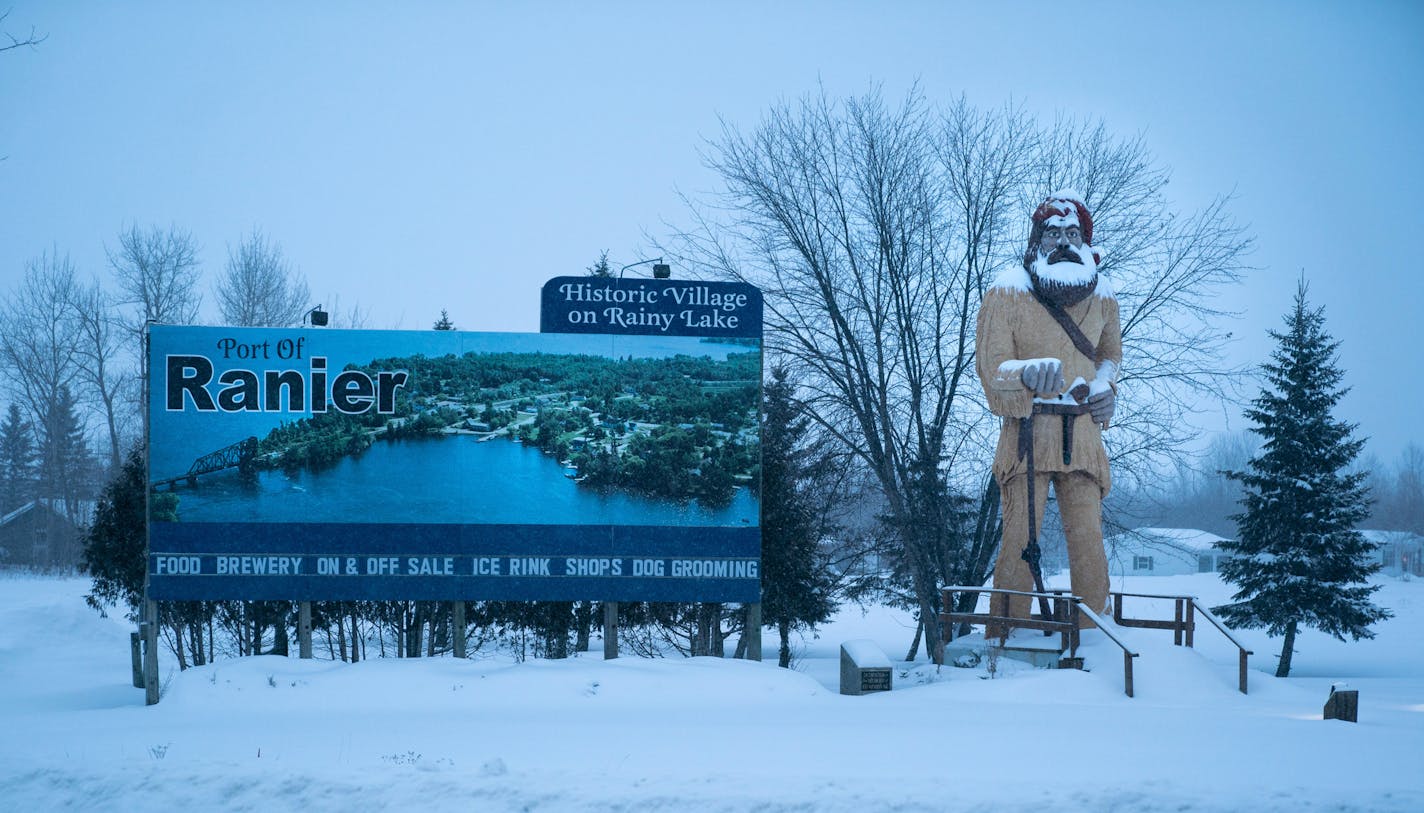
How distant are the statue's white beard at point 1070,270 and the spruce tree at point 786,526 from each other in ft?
17.2

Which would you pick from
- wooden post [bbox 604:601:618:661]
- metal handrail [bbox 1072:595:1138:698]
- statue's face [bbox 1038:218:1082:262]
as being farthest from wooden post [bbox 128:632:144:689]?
statue's face [bbox 1038:218:1082:262]

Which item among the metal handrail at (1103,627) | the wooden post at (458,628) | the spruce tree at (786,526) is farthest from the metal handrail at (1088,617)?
the wooden post at (458,628)

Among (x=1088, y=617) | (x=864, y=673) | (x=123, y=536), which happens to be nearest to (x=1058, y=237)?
(x=1088, y=617)

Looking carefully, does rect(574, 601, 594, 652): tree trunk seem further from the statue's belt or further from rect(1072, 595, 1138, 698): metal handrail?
rect(1072, 595, 1138, 698): metal handrail

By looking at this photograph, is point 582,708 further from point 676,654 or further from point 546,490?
point 676,654

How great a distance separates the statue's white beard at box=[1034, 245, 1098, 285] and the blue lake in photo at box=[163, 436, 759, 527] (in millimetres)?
4790

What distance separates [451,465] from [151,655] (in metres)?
3.88

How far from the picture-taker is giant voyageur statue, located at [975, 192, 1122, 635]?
14641 mm

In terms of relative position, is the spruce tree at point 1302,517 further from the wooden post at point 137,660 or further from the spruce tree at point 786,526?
the wooden post at point 137,660

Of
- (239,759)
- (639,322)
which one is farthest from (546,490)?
(239,759)

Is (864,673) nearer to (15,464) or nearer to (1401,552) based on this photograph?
(15,464)

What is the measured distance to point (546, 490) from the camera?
13.8 metres

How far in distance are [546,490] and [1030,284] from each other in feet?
21.6

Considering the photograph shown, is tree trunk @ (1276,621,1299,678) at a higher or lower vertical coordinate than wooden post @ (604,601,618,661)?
lower
